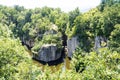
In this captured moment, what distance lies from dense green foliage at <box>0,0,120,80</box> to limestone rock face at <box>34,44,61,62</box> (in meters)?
2.06

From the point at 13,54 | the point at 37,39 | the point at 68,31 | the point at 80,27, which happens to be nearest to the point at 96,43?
the point at 80,27

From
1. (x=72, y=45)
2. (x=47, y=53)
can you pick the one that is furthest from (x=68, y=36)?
(x=47, y=53)

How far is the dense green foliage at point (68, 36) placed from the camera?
30.5 meters

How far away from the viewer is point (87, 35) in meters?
68.1

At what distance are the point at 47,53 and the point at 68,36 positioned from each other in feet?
26.3

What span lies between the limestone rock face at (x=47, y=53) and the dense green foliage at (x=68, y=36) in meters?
2.06

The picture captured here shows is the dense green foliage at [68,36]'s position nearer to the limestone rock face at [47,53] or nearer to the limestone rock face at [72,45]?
the limestone rock face at [72,45]

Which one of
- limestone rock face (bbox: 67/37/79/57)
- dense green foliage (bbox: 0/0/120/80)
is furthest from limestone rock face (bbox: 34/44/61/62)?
limestone rock face (bbox: 67/37/79/57)

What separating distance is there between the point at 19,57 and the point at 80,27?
33789mm

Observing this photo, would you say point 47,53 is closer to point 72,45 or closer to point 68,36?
point 72,45

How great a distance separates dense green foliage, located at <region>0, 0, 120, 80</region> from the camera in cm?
3055

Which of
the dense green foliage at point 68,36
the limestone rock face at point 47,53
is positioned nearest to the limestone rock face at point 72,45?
the dense green foliage at point 68,36

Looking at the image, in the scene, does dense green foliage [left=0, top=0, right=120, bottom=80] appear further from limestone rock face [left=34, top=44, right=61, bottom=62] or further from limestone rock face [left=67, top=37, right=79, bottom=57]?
limestone rock face [left=34, top=44, right=61, bottom=62]

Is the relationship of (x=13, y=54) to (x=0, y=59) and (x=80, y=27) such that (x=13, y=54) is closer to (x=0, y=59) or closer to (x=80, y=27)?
(x=0, y=59)
